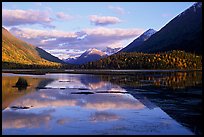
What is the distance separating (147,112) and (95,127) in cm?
874

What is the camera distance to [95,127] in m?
23.2

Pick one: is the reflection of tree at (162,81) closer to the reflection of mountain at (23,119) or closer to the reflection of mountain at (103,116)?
the reflection of mountain at (103,116)

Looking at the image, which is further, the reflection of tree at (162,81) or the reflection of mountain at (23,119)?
the reflection of tree at (162,81)

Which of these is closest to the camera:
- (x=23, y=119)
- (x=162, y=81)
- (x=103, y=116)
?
(x=23, y=119)

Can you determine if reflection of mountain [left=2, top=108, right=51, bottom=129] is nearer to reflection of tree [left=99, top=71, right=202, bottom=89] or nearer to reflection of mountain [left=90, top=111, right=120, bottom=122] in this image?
reflection of mountain [left=90, top=111, right=120, bottom=122]

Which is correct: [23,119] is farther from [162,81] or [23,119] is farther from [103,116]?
[162,81]

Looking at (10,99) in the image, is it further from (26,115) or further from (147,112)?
(147,112)

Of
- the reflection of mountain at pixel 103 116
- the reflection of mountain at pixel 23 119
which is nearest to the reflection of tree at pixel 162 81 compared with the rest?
the reflection of mountain at pixel 103 116

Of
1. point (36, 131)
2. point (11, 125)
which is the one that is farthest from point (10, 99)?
point (36, 131)

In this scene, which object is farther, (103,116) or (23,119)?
(103,116)

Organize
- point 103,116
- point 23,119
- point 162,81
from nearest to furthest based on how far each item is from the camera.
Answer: point 23,119
point 103,116
point 162,81

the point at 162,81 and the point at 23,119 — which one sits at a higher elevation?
the point at 162,81

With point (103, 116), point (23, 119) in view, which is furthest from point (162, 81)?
point (23, 119)

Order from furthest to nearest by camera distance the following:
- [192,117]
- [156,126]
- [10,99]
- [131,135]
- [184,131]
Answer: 1. [10,99]
2. [192,117]
3. [156,126]
4. [184,131]
5. [131,135]
